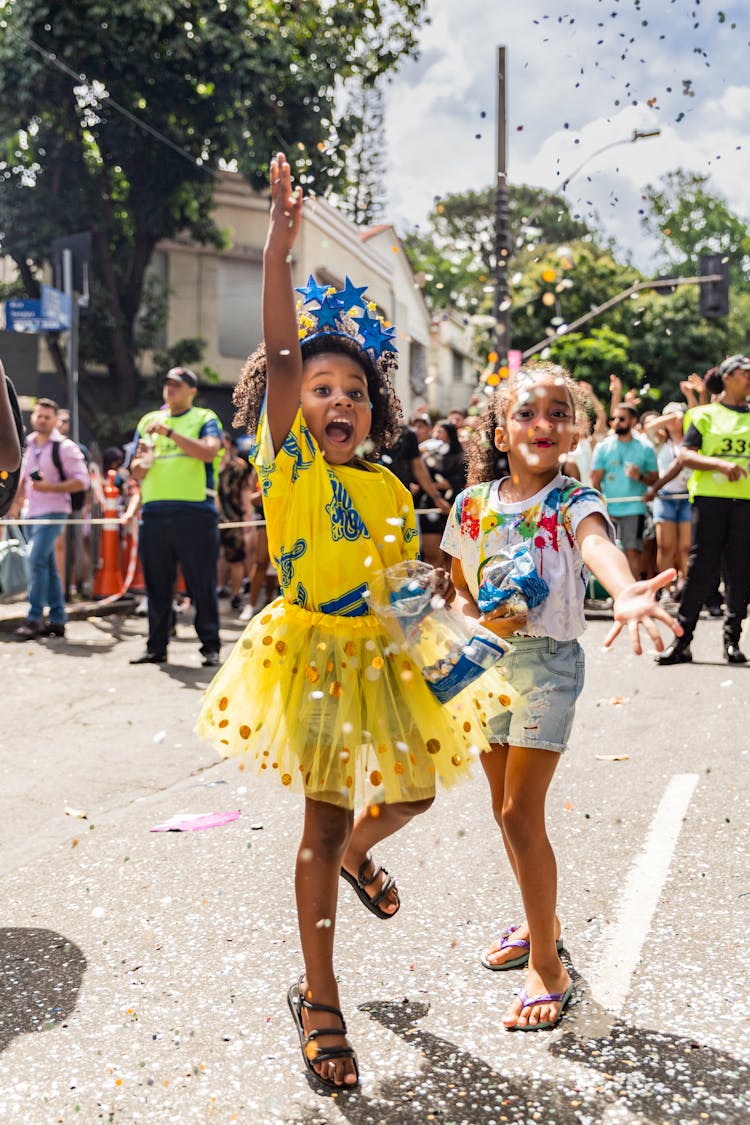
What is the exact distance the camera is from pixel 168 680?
329 inches

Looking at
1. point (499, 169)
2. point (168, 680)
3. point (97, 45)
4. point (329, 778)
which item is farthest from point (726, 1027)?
point (97, 45)

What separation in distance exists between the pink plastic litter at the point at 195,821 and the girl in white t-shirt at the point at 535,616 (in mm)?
1716

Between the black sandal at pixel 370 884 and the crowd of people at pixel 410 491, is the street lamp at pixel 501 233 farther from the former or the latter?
the black sandal at pixel 370 884

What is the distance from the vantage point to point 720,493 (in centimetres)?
835

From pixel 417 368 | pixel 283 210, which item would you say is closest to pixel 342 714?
pixel 283 210

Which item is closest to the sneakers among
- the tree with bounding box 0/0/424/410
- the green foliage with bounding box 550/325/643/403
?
the tree with bounding box 0/0/424/410

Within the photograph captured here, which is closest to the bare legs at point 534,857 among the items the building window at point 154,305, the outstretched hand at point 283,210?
the outstretched hand at point 283,210

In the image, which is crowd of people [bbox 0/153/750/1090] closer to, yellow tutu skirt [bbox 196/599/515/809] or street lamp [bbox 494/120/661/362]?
yellow tutu skirt [bbox 196/599/515/809]

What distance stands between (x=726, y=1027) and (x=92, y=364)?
23.5m

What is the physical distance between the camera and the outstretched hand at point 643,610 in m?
2.24

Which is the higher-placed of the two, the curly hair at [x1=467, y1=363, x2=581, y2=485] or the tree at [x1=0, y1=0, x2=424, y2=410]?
the tree at [x1=0, y1=0, x2=424, y2=410]

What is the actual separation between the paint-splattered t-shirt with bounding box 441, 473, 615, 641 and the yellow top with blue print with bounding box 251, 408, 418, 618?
316 millimetres

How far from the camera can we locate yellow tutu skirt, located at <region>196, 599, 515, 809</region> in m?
2.83

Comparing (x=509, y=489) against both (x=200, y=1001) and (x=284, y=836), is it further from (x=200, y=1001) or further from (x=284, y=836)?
(x=284, y=836)
